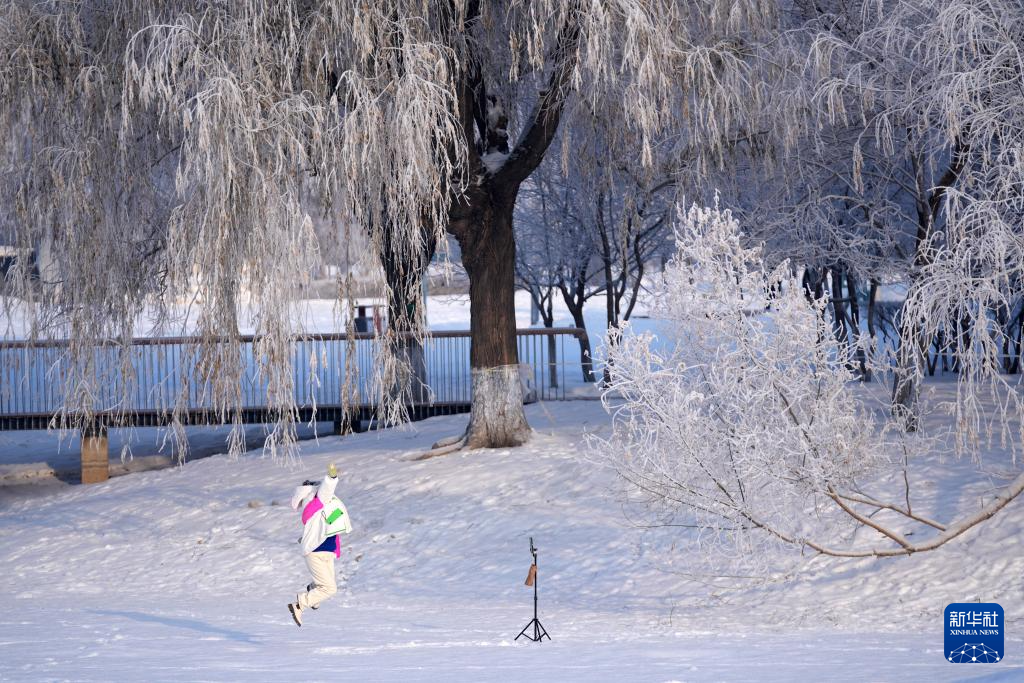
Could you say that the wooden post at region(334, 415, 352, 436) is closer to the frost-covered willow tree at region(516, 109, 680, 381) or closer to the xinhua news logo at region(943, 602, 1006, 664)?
the frost-covered willow tree at region(516, 109, 680, 381)

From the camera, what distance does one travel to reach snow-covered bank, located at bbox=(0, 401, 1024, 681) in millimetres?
8156

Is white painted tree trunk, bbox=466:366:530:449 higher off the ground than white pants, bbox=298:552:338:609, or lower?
higher

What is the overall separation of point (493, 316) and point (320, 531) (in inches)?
230

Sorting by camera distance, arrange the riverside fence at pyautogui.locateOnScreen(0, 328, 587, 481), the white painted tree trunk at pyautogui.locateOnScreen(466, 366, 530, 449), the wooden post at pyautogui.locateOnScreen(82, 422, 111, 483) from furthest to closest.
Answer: the wooden post at pyautogui.locateOnScreen(82, 422, 111, 483), the riverside fence at pyautogui.locateOnScreen(0, 328, 587, 481), the white painted tree trunk at pyautogui.locateOnScreen(466, 366, 530, 449)

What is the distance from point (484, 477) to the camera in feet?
46.0

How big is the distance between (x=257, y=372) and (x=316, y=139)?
2.57 m

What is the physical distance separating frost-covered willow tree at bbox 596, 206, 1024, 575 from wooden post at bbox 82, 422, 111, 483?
1031cm

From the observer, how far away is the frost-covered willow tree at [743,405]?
959 centimetres

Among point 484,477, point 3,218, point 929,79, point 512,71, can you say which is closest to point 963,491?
point 929,79

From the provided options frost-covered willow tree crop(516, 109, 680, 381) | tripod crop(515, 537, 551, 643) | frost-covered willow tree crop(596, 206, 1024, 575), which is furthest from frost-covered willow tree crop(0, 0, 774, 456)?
frost-covered willow tree crop(516, 109, 680, 381)

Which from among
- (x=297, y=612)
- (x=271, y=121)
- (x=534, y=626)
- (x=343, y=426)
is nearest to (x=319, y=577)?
(x=297, y=612)

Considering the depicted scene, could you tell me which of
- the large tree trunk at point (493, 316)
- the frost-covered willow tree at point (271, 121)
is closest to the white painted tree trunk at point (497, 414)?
the large tree trunk at point (493, 316)

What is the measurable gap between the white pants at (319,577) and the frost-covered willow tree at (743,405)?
7.94ft

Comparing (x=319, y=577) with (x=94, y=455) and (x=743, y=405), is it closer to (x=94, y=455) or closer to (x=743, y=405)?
(x=743, y=405)
